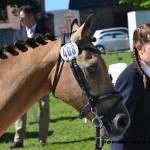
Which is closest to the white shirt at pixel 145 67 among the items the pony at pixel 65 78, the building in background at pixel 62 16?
the pony at pixel 65 78

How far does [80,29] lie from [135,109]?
848 millimetres

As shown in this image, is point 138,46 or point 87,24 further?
point 138,46

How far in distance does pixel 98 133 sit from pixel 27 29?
14.3 ft

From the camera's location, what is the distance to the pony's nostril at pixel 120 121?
3.72m

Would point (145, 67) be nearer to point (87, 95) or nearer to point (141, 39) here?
point (141, 39)

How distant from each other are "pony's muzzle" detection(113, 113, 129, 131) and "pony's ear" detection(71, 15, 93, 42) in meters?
0.63

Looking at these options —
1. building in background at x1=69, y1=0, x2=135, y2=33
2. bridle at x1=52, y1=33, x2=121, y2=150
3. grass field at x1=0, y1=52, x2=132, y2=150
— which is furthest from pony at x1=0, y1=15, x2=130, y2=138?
building in background at x1=69, y1=0, x2=135, y2=33

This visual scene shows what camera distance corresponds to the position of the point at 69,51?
12.1ft

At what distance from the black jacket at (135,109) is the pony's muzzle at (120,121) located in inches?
14.5

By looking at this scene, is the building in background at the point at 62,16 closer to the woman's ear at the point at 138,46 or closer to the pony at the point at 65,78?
the woman's ear at the point at 138,46

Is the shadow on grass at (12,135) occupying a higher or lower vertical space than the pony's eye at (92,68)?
lower

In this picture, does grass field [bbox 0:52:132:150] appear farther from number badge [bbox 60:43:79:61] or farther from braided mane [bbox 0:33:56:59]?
number badge [bbox 60:43:79:61]

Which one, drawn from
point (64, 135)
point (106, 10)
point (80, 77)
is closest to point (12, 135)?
point (64, 135)

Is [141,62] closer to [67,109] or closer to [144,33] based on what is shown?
[144,33]
